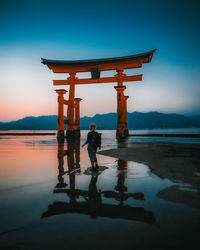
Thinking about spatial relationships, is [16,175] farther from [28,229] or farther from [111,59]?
[111,59]

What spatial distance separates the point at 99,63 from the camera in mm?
14961

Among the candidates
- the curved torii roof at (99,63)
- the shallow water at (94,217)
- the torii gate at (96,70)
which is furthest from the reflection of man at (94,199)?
the curved torii roof at (99,63)

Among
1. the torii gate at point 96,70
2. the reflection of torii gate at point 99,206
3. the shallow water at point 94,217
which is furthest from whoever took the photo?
the torii gate at point 96,70

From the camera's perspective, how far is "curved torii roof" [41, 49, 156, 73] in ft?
47.1

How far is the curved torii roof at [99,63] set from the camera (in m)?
14.3

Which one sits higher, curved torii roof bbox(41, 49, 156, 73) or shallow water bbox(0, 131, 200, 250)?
curved torii roof bbox(41, 49, 156, 73)

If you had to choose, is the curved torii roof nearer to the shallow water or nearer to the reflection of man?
the shallow water

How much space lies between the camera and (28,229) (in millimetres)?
1399

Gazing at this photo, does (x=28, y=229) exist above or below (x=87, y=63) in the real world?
below

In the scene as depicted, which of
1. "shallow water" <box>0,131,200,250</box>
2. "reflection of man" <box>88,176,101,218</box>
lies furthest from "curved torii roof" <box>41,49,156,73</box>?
"reflection of man" <box>88,176,101,218</box>

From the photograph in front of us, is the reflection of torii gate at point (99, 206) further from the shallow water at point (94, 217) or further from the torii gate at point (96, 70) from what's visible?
the torii gate at point (96, 70)

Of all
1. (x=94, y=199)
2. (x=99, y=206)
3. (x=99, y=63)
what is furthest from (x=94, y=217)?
(x=99, y=63)

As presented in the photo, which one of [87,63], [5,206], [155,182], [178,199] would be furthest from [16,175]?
[87,63]

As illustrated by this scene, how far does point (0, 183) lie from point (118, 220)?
2.54 meters
